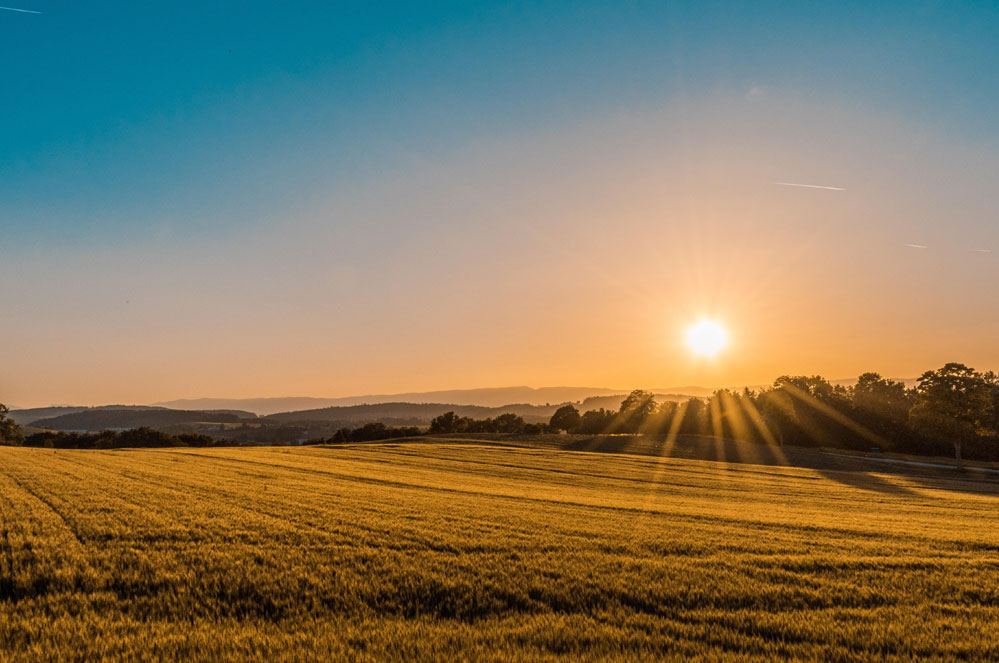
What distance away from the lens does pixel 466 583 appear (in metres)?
9.52

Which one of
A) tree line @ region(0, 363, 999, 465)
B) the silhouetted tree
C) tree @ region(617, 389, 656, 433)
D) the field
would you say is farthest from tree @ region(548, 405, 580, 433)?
the field

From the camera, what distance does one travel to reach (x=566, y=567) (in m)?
10.6

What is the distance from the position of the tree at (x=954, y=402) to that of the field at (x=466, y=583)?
53.1 meters

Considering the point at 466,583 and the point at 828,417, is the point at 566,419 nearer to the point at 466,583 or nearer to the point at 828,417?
the point at 828,417

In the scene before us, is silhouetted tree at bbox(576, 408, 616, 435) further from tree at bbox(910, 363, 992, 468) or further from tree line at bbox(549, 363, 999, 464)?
tree at bbox(910, 363, 992, 468)

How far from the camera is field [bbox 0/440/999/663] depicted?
7211 mm

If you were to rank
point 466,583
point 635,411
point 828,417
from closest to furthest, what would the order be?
point 466,583
point 828,417
point 635,411

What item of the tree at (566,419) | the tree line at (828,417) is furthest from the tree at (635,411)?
the tree at (566,419)

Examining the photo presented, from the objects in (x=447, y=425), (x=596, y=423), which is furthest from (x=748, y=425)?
(x=447, y=425)

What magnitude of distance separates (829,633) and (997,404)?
264ft

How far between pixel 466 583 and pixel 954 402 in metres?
71.6

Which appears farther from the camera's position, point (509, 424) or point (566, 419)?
point (509, 424)

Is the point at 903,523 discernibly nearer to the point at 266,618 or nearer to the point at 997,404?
the point at 266,618

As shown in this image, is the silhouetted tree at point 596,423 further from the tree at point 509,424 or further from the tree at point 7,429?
the tree at point 7,429
